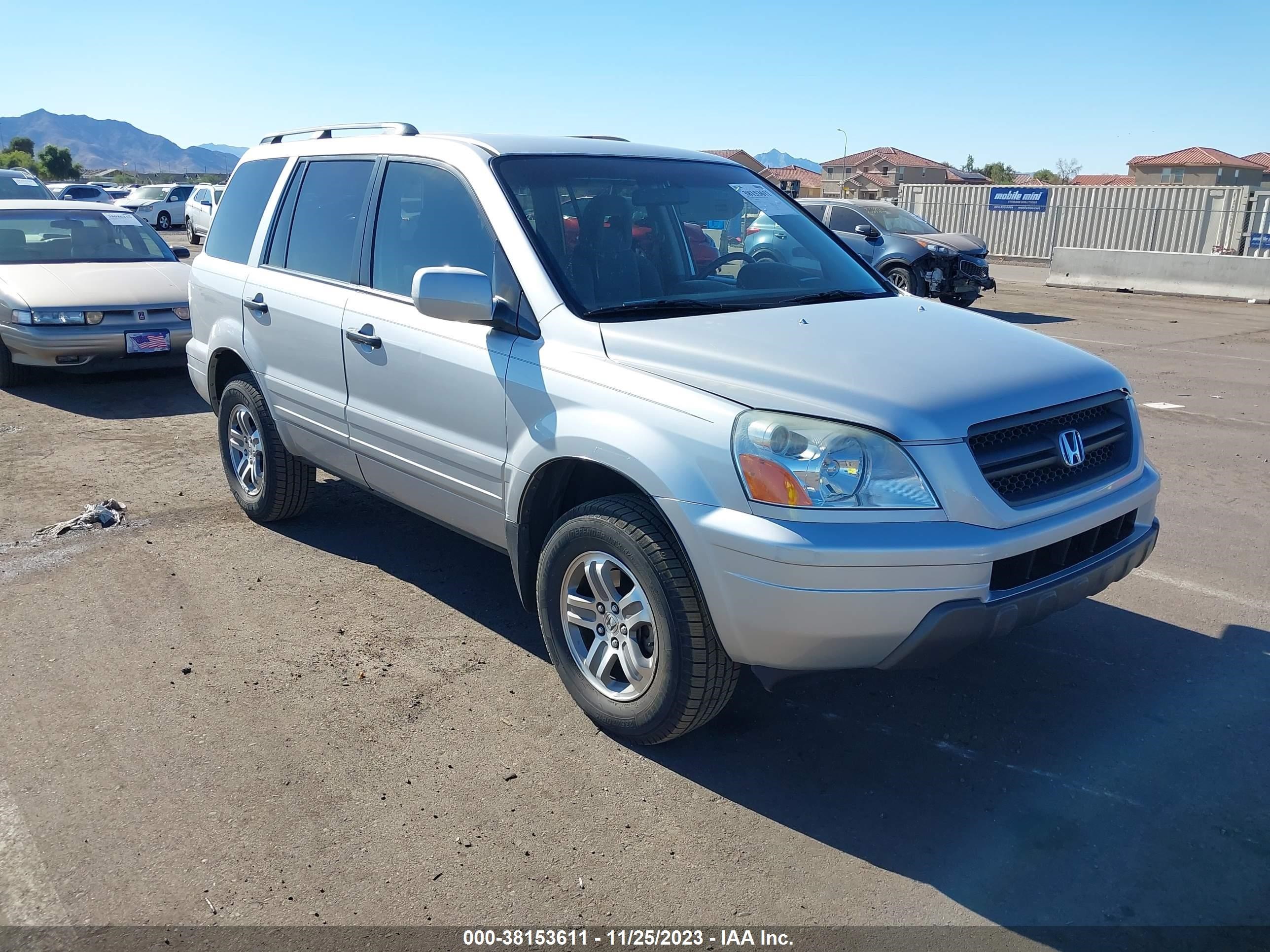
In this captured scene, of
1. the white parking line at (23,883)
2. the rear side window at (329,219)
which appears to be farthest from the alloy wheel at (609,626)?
the rear side window at (329,219)

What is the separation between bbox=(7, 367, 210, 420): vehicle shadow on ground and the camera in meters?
8.65

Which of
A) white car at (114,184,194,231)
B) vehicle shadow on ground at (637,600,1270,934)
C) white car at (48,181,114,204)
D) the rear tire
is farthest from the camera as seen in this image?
white car at (114,184,194,231)

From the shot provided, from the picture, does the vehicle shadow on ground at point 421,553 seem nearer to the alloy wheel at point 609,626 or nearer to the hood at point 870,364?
the alloy wheel at point 609,626

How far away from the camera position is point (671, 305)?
3814 millimetres

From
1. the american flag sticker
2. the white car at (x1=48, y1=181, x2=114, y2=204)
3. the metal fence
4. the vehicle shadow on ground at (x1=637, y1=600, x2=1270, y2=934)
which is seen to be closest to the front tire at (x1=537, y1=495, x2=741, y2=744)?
the vehicle shadow on ground at (x1=637, y1=600, x2=1270, y2=934)

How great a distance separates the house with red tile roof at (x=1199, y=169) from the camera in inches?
2623

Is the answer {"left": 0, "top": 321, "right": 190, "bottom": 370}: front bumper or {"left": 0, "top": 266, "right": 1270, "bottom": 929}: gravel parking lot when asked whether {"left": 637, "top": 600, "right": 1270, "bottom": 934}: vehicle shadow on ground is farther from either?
{"left": 0, "top": 321, "right": 190, "bottom": 370}: front bumper

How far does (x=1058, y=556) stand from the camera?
10.7ft

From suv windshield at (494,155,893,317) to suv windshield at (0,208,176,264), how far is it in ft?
24.0

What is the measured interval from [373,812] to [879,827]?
1537mm

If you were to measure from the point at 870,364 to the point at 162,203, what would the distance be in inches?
1504

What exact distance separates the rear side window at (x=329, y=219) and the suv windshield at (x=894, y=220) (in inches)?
516

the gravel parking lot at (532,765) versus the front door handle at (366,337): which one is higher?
the front door handle at (366,337)

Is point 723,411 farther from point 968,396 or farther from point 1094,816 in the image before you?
point 1094,816
